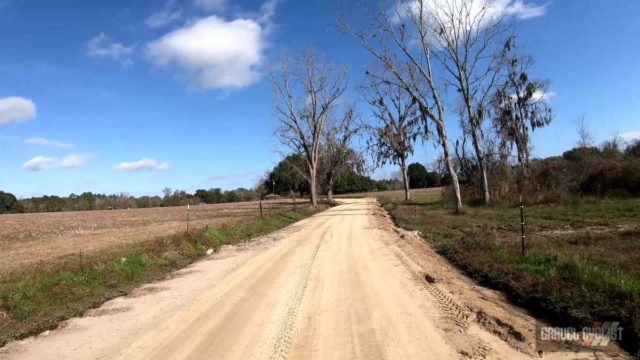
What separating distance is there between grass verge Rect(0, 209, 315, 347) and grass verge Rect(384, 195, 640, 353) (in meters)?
7.63

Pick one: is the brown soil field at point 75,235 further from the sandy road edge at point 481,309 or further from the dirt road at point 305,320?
the sandy road edge at point 481,309

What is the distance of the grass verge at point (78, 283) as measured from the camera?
8.23 m

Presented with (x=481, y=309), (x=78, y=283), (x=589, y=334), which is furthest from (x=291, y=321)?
(x=78, y=283)

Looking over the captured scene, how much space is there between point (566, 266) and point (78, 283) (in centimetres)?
1003

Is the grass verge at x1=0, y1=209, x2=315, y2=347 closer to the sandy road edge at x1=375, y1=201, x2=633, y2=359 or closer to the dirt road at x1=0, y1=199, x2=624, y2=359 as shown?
the dirt road at x1=0, y1=199, x2=624, y2=359

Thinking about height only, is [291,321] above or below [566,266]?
below

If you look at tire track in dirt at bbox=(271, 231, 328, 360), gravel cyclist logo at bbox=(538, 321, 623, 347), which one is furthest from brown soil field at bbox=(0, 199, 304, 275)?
gravel cyclist logo at bbox=(538, 321, 623, 347)

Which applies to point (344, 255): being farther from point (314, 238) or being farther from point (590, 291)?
point (590, 291)

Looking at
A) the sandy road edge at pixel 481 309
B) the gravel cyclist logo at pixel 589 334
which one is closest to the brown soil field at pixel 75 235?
the sandy road edge at pixel 481 309

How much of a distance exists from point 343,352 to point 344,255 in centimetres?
A: 768

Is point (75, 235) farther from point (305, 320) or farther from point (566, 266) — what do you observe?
point (566, 266)

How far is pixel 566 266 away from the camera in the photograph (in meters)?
8.91

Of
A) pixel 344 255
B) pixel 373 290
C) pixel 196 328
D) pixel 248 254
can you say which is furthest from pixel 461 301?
pixel 248 254

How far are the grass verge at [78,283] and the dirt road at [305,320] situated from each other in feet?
1.83
